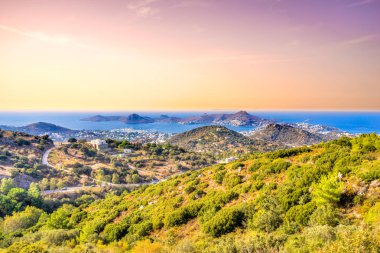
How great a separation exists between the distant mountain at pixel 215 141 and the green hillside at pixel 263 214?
3888 inches

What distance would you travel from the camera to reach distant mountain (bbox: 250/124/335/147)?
501ft

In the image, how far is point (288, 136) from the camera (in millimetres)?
165875

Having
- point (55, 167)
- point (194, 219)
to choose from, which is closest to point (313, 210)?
point (194, 219)

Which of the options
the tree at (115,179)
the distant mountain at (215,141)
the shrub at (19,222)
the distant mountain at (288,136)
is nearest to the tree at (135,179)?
the tree at (115,179)

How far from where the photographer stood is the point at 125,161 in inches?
2785

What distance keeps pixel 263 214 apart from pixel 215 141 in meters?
131

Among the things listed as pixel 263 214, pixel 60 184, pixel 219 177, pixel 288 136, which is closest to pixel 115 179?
pixel 60 184

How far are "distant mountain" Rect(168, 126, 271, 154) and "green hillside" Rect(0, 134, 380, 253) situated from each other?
324 feet

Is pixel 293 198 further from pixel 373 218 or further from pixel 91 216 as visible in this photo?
pixel 91 216

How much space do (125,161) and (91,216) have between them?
50773 mm

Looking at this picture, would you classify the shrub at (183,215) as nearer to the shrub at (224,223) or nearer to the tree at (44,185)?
the shrub at (224,223)

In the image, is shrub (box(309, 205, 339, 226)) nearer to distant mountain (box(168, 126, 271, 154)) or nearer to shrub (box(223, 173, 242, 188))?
shrub (box(223, 173, 242, 188))

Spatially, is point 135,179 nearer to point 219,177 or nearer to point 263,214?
point 219,177

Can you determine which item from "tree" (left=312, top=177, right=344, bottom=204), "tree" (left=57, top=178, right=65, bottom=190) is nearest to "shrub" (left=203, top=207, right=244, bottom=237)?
"tree" (left=312, top=177, right=344, bottom=204)
